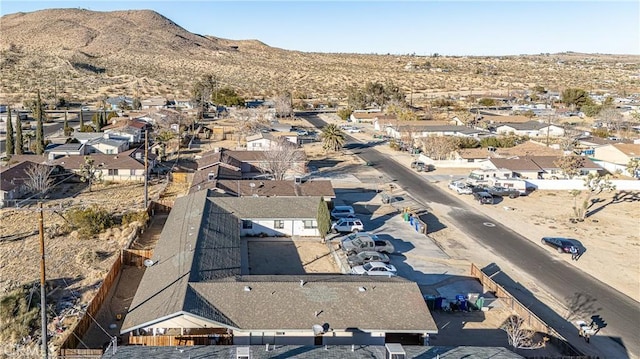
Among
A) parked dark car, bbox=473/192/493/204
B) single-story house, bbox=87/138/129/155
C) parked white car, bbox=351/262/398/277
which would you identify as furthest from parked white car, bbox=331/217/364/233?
single-story house, bbox=87/138/129/155

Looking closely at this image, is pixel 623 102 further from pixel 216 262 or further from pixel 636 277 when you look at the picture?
pixel 216 262

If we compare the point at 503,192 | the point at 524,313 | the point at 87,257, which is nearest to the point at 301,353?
the point at 524,313

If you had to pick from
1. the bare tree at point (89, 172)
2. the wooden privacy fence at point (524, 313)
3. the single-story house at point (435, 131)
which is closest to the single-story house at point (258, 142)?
the bare tree at point (89, 172)

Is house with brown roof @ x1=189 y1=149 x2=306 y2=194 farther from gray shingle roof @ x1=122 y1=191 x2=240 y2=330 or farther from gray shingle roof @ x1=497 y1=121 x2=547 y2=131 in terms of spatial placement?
gray shingle roof @ x1=497 y1=121 x2=547 y2=131

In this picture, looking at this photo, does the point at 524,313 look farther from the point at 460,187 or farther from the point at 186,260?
the point at 460,187

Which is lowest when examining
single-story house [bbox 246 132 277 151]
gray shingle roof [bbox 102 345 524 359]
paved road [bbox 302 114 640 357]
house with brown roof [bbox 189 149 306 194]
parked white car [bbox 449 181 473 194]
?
paved road [bbox 302 114 640 357]

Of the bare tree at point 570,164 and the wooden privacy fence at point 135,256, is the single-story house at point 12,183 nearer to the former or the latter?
the wooden privacy fence at point 135,256
